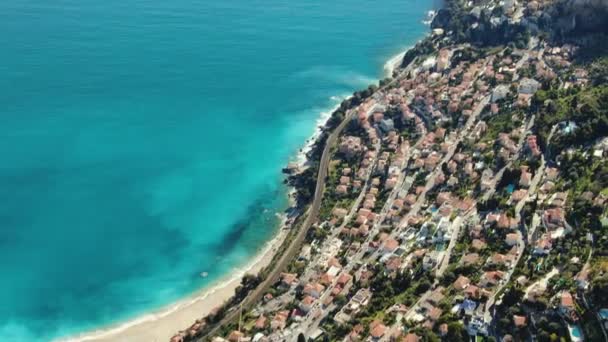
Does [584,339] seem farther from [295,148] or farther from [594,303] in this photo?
[295,148]

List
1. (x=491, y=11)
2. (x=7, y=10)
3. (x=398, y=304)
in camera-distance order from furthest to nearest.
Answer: (x=7, y=10) → (x=491, y=11) → (x=398, y=304)

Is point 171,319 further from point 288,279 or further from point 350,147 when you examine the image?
point 350,147

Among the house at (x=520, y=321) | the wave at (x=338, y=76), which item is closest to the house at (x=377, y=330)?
the house at (x=520, y=321)

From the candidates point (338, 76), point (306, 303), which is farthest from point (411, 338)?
point (338, 76)

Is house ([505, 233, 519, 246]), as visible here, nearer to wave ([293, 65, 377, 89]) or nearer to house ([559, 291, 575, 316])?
house ([559, 291, 575, 316])

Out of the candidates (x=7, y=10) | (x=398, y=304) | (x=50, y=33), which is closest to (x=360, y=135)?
(x=398, y=304)

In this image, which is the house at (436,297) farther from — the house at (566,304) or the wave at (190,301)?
the wave at (190,301)

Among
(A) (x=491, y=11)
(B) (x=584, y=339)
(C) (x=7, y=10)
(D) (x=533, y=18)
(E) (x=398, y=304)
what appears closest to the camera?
(B) (x=584, y=339)
